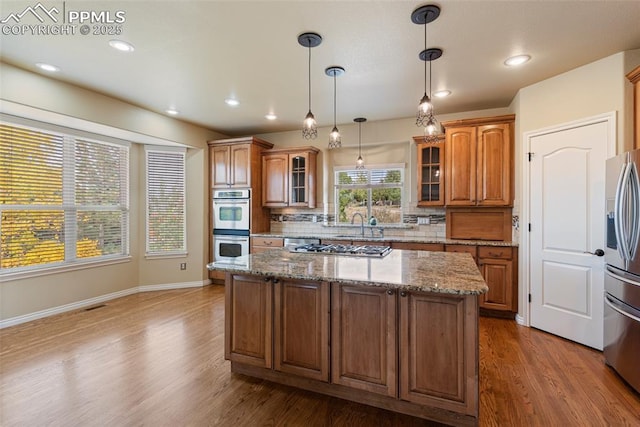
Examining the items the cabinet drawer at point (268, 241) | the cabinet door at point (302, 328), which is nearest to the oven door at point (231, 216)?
the cabinet drawer at point (268, 241)

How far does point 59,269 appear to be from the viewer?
391cm

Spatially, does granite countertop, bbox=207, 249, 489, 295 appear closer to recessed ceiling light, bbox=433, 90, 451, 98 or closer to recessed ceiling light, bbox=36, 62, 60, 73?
recessed ceiling light, bbox=433, 90, 451, 98

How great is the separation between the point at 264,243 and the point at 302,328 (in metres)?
3.00

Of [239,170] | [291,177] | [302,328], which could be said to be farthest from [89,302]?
[302,328]

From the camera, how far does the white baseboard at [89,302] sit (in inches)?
138

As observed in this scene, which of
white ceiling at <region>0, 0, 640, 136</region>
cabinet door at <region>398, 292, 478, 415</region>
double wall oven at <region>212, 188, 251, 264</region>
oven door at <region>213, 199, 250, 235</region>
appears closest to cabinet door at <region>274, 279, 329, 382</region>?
cabinet door at <region>398, 292, 478, 415</region>

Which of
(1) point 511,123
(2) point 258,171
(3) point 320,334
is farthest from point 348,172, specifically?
(3) point 320,334

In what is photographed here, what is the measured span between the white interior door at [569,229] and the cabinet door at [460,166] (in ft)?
2.39

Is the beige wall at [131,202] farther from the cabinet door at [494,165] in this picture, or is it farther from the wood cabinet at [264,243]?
the cabinet door at [494,165]

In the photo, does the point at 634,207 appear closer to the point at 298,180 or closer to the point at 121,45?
the point at 298,180

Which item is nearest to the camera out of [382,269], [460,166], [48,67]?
[382,269]

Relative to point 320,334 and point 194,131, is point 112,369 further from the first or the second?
point 194,131

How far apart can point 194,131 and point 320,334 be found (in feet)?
14.1

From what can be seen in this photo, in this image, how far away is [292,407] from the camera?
81.7 inches
